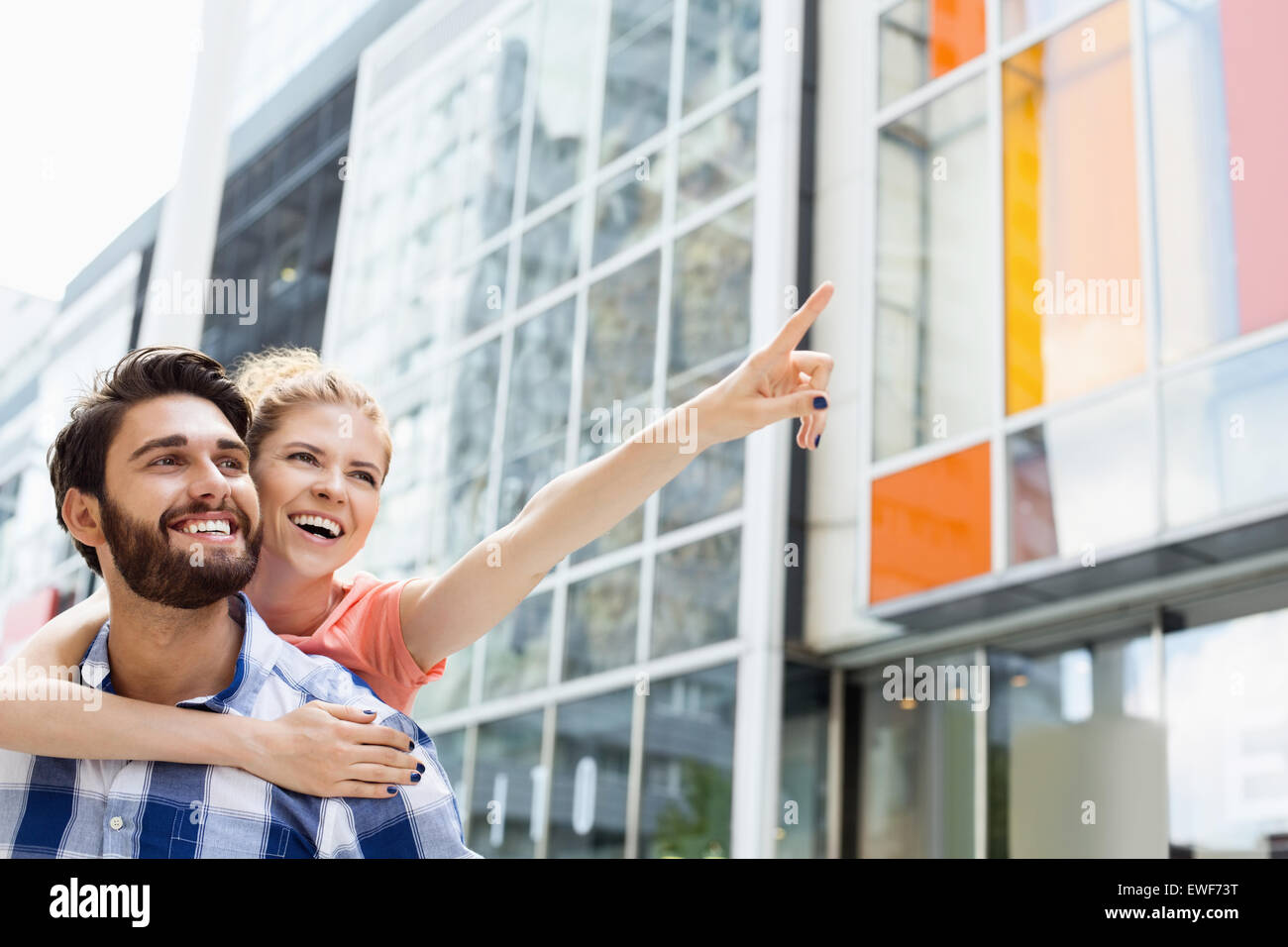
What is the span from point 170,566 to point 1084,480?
4901 millimetres

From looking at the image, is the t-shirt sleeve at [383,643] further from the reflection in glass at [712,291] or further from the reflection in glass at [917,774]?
the reflection in glass at [712,291]

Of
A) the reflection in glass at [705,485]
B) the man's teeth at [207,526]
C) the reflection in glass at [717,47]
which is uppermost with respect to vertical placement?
the reflection in glass at [717,47]

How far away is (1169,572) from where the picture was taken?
5.73 meters

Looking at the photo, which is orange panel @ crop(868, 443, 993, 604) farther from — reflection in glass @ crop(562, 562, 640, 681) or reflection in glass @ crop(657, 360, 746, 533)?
reflection in glass @ crop(562, 562, 640, 681)

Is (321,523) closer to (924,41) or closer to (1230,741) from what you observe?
(1230,741)

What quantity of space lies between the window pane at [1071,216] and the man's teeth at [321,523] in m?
4.56

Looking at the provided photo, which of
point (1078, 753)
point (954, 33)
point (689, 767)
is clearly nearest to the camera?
point (1078, 753)

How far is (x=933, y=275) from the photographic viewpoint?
7094 millimetres

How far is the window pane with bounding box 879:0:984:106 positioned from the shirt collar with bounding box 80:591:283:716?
19.9 ft

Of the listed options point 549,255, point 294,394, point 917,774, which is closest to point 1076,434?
point 917,774

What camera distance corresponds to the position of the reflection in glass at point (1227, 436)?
5312 mm

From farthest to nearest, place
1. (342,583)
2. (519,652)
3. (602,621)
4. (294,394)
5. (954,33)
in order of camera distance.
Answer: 1. (519,652)
2. (602,621)
3. (954,33)
4. (342,583)
5. (294,394)

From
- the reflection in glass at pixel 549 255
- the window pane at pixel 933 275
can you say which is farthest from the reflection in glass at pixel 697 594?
the reflection in glass at pixel 549 255

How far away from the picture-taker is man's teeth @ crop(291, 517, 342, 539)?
2.17 m
